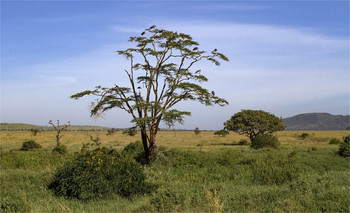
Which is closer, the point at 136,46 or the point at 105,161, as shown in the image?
the point at 105,161

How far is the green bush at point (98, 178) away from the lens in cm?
1027

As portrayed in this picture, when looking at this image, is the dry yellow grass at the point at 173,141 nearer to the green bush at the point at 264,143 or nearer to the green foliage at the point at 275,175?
the green bush at the point at 264,143

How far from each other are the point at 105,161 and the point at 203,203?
3.97 meters

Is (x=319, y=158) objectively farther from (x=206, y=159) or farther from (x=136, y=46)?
(x=136, y=46)

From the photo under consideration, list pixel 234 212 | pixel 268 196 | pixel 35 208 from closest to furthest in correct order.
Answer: pixel 234 212 → pixel 35 208 → pixel 268 196

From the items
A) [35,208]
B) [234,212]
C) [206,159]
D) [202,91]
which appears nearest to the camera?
[234,212]

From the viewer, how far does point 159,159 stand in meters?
22.6

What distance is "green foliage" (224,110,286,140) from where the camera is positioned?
1783 inches

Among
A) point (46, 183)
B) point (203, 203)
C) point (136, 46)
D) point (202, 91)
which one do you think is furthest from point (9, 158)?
point (203, 203)

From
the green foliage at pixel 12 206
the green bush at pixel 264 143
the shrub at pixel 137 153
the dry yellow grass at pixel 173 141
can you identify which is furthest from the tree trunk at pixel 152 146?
the green bush at pixel 264 143

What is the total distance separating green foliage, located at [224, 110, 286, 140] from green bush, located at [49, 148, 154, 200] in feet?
116

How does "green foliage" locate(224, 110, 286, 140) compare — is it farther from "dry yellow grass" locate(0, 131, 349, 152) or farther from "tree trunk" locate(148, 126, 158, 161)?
"tree trunk" locate(148, 126, 158, 161)

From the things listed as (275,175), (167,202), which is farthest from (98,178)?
(275,175)

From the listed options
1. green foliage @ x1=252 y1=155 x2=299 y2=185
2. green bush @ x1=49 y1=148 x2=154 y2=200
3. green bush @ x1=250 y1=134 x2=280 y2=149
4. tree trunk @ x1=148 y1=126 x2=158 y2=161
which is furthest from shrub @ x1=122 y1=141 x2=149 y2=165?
green bush @ x1=250 y1=134 x2=280 y2=149
